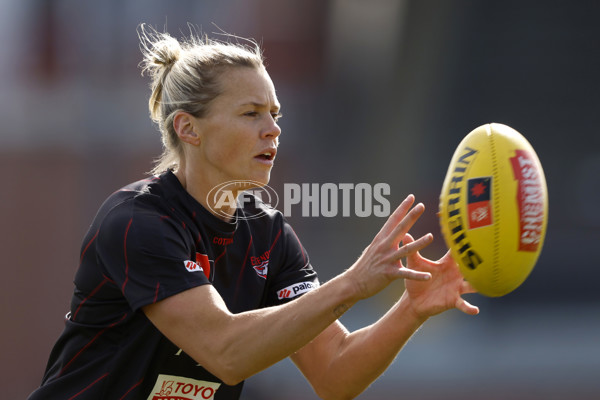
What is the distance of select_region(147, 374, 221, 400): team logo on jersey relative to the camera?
6.44 ft

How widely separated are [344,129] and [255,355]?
115 inches

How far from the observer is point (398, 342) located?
6.59 feet

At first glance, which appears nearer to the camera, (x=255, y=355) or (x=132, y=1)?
(x=255, y=355)

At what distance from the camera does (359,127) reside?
4.45 metres

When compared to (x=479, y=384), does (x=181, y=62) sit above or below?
above

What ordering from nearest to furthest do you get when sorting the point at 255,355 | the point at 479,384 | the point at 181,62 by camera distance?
1. the point at 255,355
2. the point at 181,62
3. the point at 479,384

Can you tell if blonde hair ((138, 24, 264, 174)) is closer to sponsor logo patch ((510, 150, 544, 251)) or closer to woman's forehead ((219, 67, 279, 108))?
woman's forehead ((219, 67, 279, 108))

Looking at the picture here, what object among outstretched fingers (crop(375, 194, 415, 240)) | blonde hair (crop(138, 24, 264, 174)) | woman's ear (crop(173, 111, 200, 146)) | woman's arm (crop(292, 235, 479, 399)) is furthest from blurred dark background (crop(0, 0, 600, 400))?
outstretched fingers (crop(375, 194, 415, 240))

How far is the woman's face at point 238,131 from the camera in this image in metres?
2.04

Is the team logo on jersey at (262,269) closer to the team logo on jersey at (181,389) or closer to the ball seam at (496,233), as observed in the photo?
the team logo on jersey at (181,389)

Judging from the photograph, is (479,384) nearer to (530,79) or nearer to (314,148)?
(314,148)

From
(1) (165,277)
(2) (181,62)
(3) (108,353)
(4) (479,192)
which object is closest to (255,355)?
(1) (165,277)

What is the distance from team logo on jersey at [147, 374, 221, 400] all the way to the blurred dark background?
6.42 ft

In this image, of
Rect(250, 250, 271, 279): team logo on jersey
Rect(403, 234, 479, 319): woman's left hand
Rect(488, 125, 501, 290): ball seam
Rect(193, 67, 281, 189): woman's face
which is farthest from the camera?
Rect(250, 250, 271, 279): team logo on jersey
